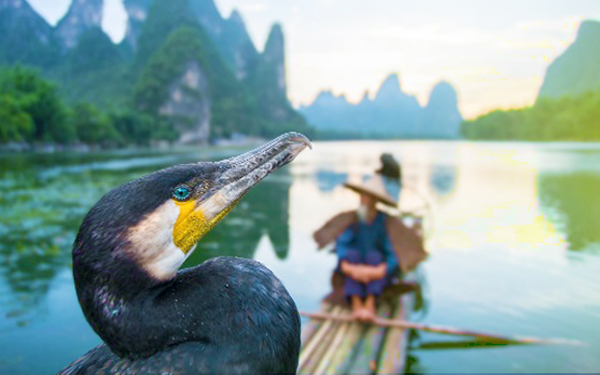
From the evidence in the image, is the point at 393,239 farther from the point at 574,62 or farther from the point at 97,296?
the point at 574,62

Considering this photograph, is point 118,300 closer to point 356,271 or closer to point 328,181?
point 356,271

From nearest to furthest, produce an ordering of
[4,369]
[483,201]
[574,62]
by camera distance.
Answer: [4,369] → [483,201] → [574,62]

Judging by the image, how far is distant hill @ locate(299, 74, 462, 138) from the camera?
176 metres

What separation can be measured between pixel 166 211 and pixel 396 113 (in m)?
192

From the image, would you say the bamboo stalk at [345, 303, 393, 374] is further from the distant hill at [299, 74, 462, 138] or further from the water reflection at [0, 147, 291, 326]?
the distant hill at [299, 74, 462, 138]

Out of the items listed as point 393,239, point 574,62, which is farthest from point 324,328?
point 574,62

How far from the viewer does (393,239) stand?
471cm

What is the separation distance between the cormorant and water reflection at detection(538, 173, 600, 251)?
986 cm

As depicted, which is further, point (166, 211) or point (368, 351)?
point (368, 351)

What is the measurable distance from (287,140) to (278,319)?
54 centimetres

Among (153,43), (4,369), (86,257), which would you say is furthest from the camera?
(153,43)

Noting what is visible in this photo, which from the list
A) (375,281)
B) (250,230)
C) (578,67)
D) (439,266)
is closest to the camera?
(375,281)

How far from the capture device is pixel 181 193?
4.10 ft

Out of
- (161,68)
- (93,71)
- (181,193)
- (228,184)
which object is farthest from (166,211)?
(93,71)
